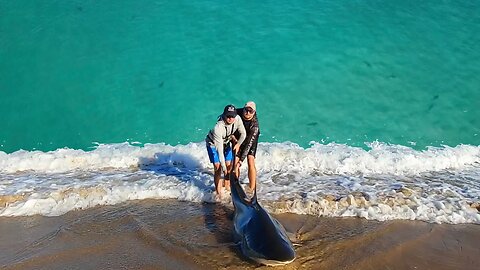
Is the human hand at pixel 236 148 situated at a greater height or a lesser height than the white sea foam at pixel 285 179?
greater

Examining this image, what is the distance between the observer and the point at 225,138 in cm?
683

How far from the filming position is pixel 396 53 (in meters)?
13.7

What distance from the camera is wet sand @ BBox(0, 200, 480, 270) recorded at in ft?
18.3

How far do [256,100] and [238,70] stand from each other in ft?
5.09

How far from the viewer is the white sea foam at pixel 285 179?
713cm

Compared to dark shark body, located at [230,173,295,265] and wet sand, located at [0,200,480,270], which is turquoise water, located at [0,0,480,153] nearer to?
wet sand, located at [0,200,480,270]

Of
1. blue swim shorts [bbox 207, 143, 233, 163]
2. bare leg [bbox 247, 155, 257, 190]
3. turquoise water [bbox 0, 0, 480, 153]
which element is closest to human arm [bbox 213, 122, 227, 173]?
blue swim shorts [bbox 207, 143, 233, 163]

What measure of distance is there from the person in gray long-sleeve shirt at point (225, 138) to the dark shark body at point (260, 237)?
3.31 feet

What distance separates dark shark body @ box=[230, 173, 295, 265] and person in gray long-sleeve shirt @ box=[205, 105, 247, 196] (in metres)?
1.01

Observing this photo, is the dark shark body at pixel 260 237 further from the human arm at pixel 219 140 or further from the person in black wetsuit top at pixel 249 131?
the person in black wetsuit top at pixel 249 131

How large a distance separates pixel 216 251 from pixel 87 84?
818cm

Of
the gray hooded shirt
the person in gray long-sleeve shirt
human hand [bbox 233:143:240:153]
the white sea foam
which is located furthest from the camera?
the white sea foam

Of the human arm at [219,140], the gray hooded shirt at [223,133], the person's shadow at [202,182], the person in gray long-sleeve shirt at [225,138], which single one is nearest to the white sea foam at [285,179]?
the person's shadow at [202,182]

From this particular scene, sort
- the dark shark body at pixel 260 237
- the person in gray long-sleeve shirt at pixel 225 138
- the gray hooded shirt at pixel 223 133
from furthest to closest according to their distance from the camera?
the gray hooded shirt at pixel 223 133
the person in gray long-sleeve shirt at pixel 225 138
the dark shark body at pixel 260 237
